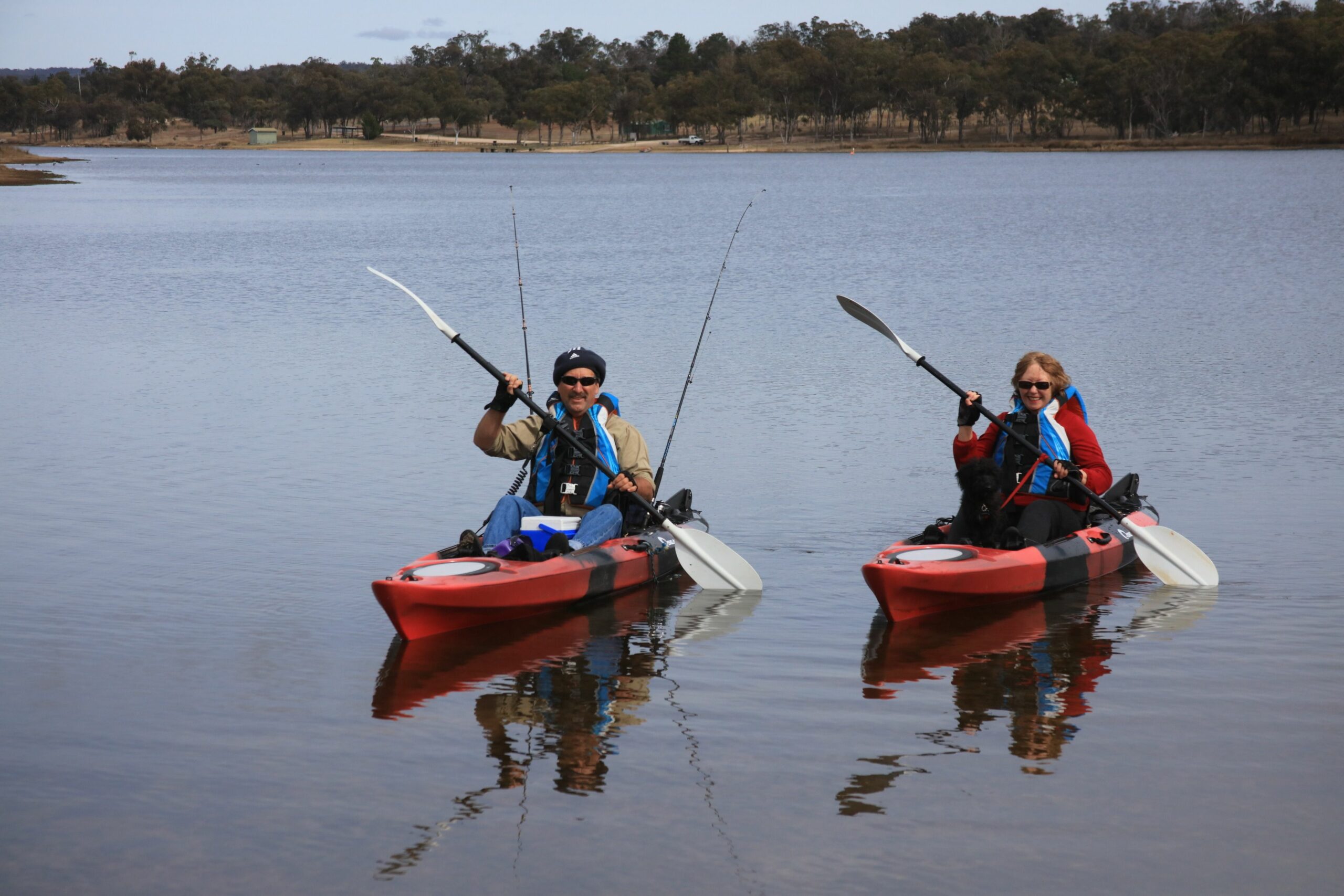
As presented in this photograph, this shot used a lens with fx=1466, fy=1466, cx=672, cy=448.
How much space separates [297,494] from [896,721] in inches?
242

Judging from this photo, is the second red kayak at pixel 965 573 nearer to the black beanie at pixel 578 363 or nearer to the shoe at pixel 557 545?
the shoe at pixel 557 545

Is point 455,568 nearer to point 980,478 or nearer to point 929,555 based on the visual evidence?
point 929,555

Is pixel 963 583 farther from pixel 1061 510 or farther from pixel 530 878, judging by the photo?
pixel 530 878

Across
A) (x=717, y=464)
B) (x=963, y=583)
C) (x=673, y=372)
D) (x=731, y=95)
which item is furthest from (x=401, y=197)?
(x=731, y=95)

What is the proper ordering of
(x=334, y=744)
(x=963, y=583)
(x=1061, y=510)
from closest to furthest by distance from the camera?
(x=334, y=744), (x=963, y=583), (x=1061, y=510)

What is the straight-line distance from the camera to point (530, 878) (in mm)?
5051

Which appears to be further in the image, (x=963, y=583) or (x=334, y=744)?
(x=963, y=583)

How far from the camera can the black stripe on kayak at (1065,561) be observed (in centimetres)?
848

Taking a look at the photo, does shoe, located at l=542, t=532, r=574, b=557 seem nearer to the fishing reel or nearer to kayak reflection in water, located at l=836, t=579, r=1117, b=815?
the fishing reel

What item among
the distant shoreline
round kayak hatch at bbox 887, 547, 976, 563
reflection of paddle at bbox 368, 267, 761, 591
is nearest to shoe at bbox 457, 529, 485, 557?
reflection of paddle at bbox 368, 267, 761, 591

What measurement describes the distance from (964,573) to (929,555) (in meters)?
0.23

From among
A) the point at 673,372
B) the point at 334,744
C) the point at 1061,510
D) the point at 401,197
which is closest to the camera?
the point at 334,744

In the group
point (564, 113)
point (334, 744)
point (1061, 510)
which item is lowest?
point (334, 744)

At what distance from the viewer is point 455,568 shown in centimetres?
780
